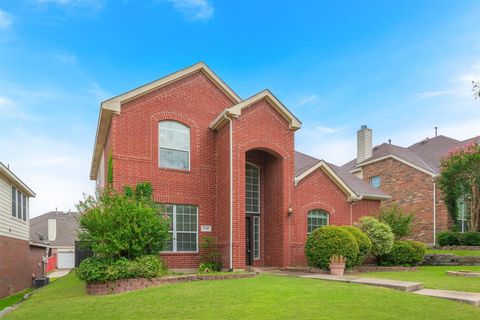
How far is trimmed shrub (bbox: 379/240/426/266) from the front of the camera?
1803 centimetres

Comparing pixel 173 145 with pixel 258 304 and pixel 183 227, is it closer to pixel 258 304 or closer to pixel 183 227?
pixel 183 227

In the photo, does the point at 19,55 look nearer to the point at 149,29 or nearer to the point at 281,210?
the point at 149,29

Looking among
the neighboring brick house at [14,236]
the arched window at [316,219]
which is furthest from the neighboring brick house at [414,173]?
the neighboring brick house at [14,236]

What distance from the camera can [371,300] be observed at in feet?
28.5

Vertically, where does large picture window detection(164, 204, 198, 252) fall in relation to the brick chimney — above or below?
below

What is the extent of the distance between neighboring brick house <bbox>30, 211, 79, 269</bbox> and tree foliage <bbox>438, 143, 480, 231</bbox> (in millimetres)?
34108

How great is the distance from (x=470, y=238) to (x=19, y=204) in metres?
24.8

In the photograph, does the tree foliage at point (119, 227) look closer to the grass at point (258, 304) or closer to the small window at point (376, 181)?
the grass at point (258, 304)

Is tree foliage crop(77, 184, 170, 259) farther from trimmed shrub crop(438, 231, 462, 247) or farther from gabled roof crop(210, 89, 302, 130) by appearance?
trimmed shrub crop(438, 231, 462, 247)

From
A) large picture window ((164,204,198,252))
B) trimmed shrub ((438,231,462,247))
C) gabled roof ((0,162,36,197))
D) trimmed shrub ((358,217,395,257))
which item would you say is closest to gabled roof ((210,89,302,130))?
large picture window ((164,204,198,252))

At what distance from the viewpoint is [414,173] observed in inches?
1087

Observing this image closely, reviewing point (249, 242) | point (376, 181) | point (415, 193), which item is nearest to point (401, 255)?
point (249, 242)

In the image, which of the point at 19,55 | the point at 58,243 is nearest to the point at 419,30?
the point at 19,55

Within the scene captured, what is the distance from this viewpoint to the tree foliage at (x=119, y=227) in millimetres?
12477
